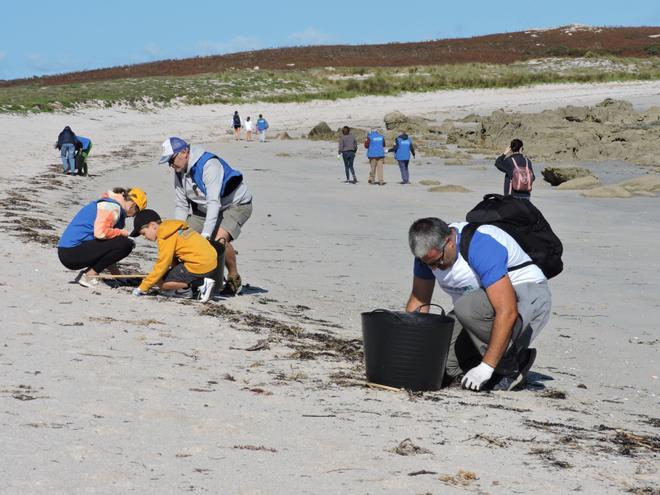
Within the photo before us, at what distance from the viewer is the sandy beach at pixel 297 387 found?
4.79 m

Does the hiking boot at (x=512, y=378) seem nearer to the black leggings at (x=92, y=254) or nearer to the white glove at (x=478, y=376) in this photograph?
the white glove at (x=478, y=376)

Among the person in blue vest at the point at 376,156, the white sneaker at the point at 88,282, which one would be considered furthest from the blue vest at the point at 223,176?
the person in blue vest at the point at 376,156

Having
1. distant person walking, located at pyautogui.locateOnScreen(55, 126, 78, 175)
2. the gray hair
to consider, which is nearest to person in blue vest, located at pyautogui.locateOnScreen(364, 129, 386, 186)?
distant person walking, located at pyautogui.locateOnScreen(55, 126, 78, 175)

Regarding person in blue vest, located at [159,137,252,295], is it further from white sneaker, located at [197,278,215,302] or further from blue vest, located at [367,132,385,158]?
blue vest, located at [367,132,385,158]

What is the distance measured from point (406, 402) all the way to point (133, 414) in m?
1.61

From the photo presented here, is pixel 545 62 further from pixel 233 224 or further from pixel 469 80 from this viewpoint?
pixel 233 224

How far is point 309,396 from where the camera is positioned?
6.23m

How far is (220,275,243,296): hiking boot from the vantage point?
32.9ft

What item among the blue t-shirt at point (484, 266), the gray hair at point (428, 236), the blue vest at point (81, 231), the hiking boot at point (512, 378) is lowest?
the hiking boot at point (512, 378)

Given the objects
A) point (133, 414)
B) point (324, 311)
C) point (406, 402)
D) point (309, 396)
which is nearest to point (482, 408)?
point (406, 402)

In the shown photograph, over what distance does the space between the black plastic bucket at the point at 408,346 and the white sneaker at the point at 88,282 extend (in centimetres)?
376

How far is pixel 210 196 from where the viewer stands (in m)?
9.28

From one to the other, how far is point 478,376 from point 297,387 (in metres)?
1.08

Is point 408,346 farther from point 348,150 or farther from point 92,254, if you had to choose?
point 348,150
